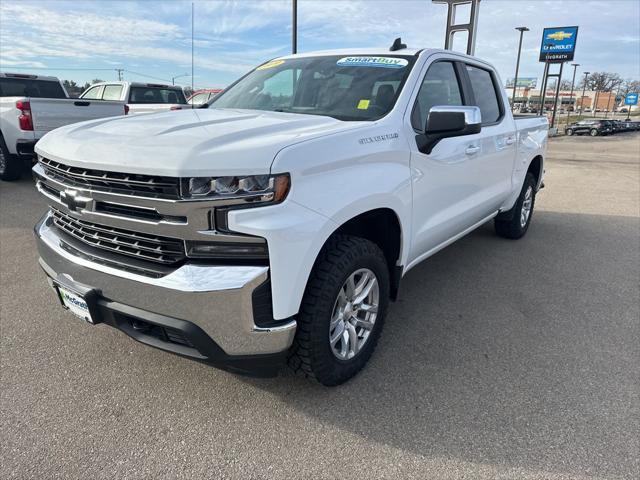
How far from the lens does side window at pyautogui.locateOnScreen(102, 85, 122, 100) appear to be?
12.1m

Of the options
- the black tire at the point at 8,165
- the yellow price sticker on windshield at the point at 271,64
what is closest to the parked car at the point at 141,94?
the black tire at the point at 8,165

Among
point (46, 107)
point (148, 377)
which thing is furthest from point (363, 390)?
point (46, 107)

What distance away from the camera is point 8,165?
846 cm

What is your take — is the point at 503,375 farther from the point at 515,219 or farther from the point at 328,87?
the point at 515,219

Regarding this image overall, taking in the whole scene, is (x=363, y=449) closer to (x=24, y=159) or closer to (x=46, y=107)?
(x=46, y=107)

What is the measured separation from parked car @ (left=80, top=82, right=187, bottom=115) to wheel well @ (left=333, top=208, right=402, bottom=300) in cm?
943

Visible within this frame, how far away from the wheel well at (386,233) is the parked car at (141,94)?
9.43 m

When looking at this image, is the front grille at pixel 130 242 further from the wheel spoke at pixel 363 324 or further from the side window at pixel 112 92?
the side window at pixel 112 92

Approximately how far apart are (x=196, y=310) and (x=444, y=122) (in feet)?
5.98

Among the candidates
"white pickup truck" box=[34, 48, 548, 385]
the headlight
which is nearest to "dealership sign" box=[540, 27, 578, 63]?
"white pickup truck" box=[34, 48, 548, 385]

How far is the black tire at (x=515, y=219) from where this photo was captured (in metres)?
5.53

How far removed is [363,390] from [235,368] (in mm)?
854

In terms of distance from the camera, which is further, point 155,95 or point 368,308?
point 155,95

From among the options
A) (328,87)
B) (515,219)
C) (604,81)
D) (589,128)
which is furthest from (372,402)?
(604,81)
